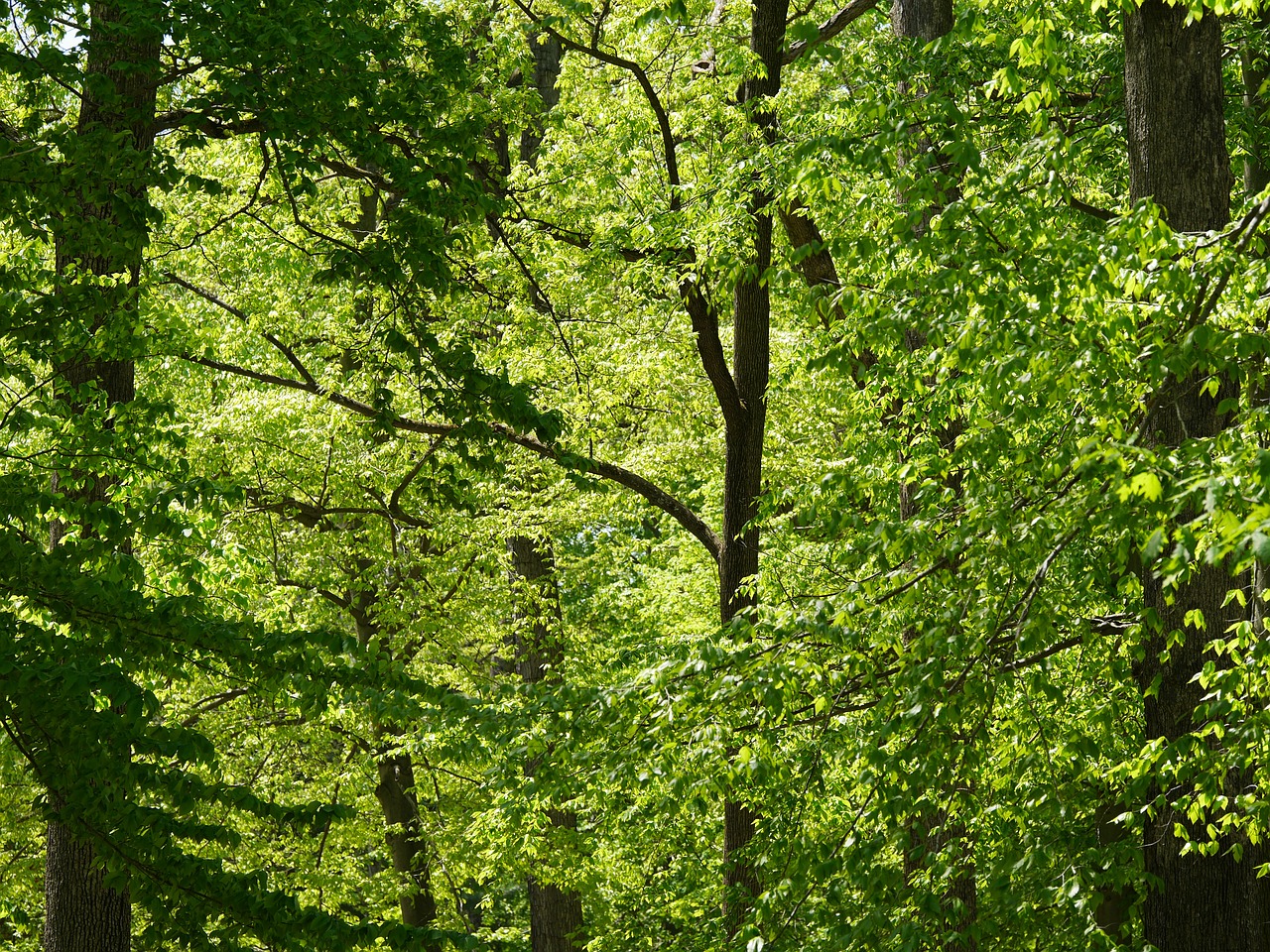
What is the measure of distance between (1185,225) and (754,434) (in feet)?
15.6

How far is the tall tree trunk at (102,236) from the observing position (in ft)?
19.1

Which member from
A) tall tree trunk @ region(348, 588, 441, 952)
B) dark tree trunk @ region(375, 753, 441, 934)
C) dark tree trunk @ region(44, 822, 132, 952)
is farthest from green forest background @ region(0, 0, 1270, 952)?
dark tree trunk @ region(375, 753, 441, 934)

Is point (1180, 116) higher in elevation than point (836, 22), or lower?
lower

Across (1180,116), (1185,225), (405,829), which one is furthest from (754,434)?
→ (405,829)

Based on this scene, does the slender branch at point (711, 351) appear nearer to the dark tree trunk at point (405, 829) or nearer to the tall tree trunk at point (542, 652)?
the tall tree trunk at point (542, 652)

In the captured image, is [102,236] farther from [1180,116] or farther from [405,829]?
[405,829]

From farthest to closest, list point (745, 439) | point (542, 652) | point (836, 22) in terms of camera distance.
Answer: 1. point (542, 652)
2. point (745, 439)
3. point (836, 22)

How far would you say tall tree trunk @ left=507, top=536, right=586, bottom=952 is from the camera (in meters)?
15.5

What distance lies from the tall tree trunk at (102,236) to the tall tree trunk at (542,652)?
7.99 meters

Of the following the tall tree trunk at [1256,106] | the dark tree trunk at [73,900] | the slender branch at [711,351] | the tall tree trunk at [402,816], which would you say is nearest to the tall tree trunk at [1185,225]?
the tall tree trunk at [1256,106]

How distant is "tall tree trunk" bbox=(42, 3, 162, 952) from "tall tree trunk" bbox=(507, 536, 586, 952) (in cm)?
799

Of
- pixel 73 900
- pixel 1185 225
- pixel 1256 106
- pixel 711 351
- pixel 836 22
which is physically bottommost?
pixel 73 900

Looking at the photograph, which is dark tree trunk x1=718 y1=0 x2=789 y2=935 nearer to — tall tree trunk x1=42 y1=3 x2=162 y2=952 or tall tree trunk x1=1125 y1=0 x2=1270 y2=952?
tall tree trunk x1=1125 y1=0 x2=1270 y2=952

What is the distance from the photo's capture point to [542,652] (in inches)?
653
